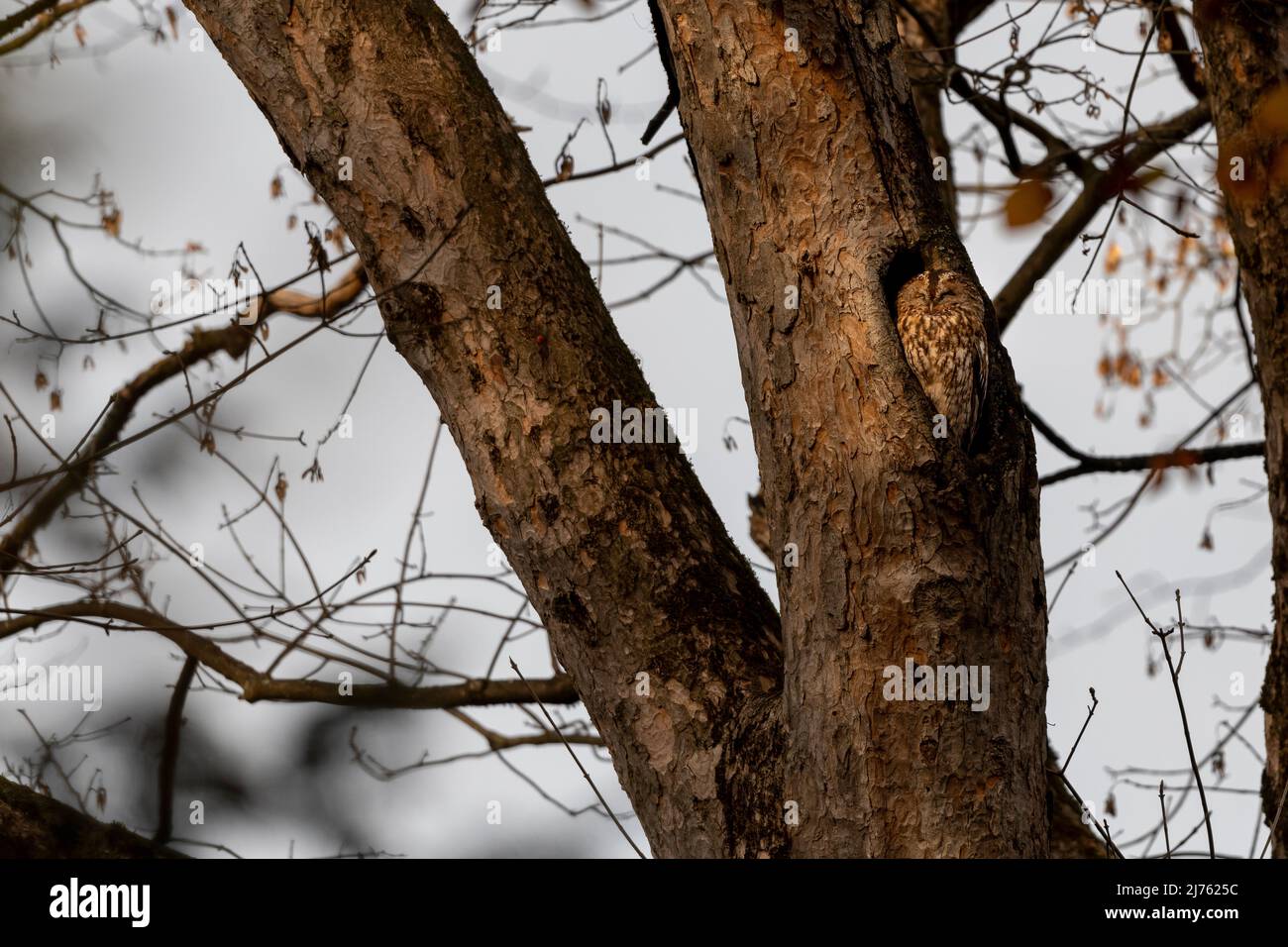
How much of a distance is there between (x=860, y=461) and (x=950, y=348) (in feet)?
0.80

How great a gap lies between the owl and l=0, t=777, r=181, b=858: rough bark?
63.5 inches

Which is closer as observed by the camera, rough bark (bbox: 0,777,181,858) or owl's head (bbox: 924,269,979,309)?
owl's head (bbox: 924,269,979,309)

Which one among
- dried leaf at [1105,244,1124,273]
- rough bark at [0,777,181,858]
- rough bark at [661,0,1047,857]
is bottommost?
rough bark at [0,777,181,858]

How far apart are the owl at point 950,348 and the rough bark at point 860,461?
0.04m

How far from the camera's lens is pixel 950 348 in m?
2.03

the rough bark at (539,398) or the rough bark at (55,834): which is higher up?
the rough bark at (539,398)

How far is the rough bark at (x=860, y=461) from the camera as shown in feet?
6.44

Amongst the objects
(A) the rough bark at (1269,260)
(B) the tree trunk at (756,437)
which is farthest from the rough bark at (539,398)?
(A) the rough bark at (1269,260)

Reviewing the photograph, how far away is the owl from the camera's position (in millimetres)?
2037

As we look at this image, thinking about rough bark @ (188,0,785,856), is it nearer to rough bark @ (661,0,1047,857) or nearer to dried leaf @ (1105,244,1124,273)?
rough bark @ (661,0,1047,857)

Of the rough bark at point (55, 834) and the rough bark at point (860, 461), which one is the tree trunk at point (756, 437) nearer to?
the rough bark at point (860, 461)

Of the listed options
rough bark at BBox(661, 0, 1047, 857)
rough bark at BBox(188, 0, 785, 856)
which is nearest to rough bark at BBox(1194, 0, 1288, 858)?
rough bark at BBox(661, 0, 1047, 857)
